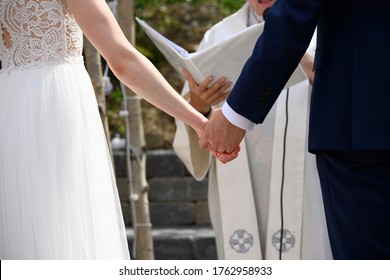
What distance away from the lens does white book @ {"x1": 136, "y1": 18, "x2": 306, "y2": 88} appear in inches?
147

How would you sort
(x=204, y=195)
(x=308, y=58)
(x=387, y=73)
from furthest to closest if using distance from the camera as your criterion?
(x=204, y=195)
(x=308, y=58)
(x=387, y=73)

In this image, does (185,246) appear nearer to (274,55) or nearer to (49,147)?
(49,147)

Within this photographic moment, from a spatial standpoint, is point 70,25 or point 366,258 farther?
point 70,25

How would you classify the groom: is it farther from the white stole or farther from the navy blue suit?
the white stole

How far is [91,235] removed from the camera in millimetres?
2955

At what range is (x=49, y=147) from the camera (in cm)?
290

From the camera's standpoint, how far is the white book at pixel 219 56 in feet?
12.2

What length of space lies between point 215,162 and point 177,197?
2.01m

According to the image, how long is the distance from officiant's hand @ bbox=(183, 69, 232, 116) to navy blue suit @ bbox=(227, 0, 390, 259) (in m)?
1.00

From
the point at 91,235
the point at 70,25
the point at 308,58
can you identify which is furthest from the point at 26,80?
the point at 308,58

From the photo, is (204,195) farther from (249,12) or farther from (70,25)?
(70,25)

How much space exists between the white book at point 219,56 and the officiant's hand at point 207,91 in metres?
0.03

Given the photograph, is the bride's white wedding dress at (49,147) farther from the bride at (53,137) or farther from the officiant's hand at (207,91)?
the officiant's hand at (207,91)
